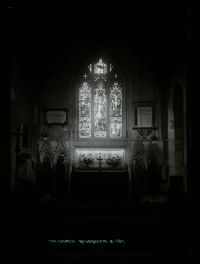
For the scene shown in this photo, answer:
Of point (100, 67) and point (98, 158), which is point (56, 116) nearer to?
point (98, 158)

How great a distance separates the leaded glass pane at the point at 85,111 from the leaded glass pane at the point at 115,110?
31.5 inches

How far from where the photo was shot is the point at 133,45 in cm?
1320

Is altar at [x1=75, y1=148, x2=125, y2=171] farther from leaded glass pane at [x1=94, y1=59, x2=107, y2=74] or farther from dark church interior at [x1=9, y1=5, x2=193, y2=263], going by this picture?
leaded glass pane at [x1=94, y1=59, x2=107, y2=74]

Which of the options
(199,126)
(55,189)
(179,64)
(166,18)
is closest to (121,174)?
(55,189)

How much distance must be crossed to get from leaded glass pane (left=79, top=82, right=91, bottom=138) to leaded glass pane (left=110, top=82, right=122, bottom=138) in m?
0.80

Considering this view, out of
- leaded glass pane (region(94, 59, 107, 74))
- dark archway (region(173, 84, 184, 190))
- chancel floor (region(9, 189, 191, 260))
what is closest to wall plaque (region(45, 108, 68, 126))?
leaded glass pane (region(94, 59, 107, 74))

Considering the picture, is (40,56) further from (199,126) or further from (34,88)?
(199,126)

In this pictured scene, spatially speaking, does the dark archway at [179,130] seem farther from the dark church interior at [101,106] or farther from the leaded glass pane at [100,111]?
the leaded glass pane at [100,111]

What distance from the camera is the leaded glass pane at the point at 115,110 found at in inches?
520

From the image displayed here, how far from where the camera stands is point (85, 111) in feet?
43.8

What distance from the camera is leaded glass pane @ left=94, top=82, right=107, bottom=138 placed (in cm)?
1326

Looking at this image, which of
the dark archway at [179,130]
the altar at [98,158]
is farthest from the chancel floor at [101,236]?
the altar at [98,158]

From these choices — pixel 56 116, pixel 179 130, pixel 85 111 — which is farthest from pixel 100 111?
pixel 179 130

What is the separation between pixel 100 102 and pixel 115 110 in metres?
0.61
